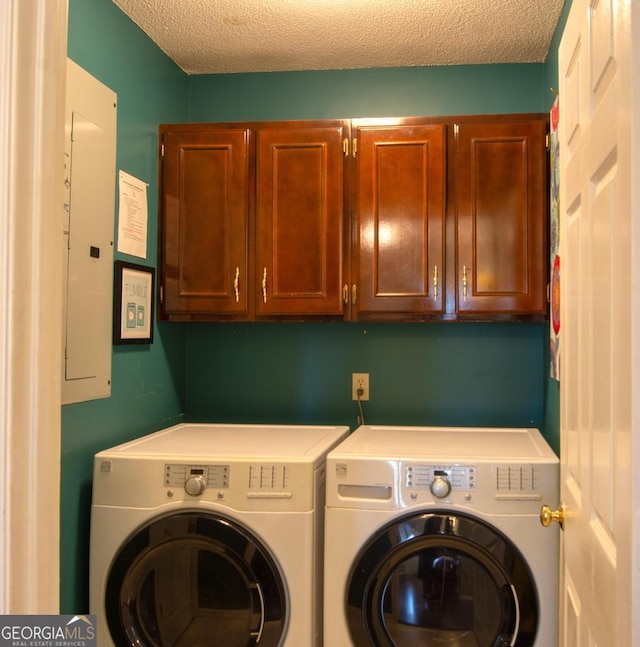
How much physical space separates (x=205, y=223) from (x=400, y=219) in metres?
0.76

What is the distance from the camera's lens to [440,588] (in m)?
1.76

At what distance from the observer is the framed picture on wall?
2.10 meters

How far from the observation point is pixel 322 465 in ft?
6.27

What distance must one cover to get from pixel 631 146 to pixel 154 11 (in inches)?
76.7

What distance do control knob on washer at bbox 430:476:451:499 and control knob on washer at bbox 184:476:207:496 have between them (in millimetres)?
679

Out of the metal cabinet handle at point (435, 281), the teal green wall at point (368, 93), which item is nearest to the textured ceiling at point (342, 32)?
the teal green wall at point (368, 93)

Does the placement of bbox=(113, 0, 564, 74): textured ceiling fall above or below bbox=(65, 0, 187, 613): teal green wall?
above

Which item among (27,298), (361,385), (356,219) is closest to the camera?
(27,298)

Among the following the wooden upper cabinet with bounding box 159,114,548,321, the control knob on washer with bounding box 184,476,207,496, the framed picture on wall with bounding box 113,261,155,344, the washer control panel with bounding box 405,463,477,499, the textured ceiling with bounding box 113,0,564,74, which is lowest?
the control knob on washer with bounding box 184,476,207,496

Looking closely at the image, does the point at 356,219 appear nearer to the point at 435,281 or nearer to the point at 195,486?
the point at 435,281

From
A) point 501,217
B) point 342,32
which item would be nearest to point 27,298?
point 501,217

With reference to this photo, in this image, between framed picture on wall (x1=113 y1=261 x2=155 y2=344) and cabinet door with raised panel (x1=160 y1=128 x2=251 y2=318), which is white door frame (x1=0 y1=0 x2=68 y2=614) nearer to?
framed picture on wall (x1=113 y1=261 x2=155 y2=344)

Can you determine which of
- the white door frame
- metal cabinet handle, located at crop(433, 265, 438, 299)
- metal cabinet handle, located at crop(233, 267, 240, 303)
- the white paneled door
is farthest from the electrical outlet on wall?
the white door frame

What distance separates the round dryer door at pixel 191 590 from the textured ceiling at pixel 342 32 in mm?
1746
